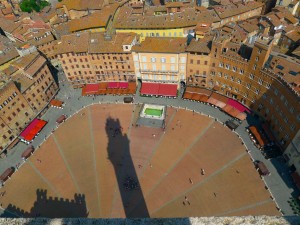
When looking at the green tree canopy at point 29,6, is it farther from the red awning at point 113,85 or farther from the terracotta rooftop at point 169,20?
the red awning at point 113,85

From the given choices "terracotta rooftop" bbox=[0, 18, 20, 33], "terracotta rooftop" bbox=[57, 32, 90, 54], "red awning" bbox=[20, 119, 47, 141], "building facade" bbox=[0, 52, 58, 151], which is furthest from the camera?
"terracotta rooftop" bbox=[0, 18, 20, 33]

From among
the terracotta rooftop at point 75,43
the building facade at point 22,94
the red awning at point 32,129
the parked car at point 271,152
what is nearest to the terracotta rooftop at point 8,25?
the building facade at point 22,94

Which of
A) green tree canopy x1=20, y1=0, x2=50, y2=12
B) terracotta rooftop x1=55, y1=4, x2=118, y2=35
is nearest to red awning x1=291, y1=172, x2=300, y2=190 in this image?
terracotta rooftop x1=55, y1=4, x2=118, y2=35

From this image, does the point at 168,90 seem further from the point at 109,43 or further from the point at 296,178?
the point at 296,178

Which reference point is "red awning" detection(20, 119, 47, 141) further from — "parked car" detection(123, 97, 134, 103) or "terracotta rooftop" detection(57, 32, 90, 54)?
"parked car" detection(123, 97, 134, 103)

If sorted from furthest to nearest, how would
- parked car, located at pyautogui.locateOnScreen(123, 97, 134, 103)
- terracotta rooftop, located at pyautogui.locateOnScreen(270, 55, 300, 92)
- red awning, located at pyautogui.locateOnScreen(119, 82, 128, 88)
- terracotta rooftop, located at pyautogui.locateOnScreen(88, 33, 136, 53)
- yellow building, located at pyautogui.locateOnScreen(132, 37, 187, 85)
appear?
1. red awning, located at pyautogui.locateOnScreen(119, 82, 128, 88)
2. parked car, located at pyautogui.locateOnScreen(123, 97, 134, 103)
3. terracotta rooftop, located at pyautogui.locateOnScreen(88, 33, 136, 53)
4. yellow building, located at pyautogui.locateOnScreen(132, 37, 187, 85)
5. terracotta rooftop, located at pyautogui.locateOnScreen(270, 55, 300, 92)
